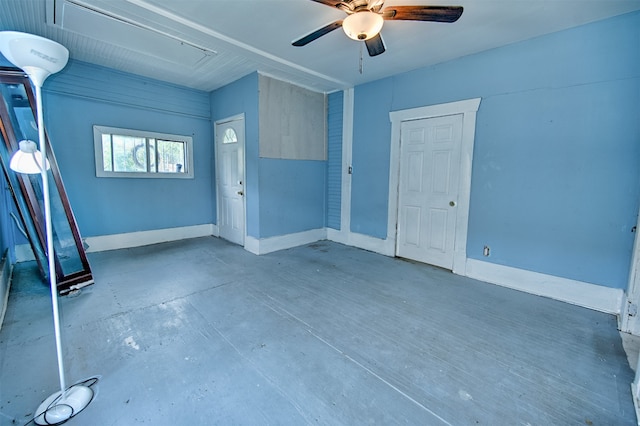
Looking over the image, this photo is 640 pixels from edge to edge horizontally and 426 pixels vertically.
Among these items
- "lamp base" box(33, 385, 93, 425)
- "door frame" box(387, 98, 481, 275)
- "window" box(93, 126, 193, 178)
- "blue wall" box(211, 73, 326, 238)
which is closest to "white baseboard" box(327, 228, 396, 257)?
"blue wall" box(211, 73, 326, 238)

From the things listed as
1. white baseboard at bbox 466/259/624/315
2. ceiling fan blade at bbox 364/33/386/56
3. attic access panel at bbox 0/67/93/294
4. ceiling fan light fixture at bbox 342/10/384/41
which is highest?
ceiling fan blade at bbox 364/33/386/56

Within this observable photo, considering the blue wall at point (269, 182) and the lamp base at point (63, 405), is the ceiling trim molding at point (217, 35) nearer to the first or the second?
the blue wall at point (269, 182)

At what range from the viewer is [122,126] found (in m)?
4.53

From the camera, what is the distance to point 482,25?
2.83m

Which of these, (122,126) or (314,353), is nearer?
(314,353)

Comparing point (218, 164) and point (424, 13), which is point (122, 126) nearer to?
point (218, 164)

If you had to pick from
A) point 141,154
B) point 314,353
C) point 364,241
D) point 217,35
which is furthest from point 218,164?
point 314,353

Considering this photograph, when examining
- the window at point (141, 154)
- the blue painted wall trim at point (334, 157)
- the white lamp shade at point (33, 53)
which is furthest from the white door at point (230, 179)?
the white lamp shade at point (33, 53)

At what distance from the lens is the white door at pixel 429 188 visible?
378 cm

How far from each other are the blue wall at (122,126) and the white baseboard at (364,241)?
2.65 meters

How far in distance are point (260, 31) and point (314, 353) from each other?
321cm

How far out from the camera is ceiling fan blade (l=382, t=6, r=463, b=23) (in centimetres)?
205

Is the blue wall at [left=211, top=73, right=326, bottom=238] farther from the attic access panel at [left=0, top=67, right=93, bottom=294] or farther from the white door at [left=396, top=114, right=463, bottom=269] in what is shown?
the attic access panel at [left=0, top=67, right=93, bottom=294]

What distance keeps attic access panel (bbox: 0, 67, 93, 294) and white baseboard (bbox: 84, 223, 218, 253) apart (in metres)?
1.19
